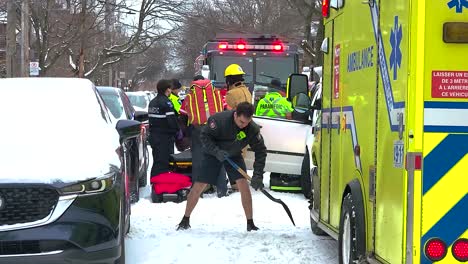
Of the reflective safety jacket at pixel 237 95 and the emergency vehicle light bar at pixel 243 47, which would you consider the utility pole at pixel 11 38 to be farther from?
the reflective safety jacket at pixel 237 95

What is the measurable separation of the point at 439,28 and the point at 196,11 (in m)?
36.5

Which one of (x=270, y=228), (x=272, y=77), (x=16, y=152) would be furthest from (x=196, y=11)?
(x=16, y=152)

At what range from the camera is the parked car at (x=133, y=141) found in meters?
9.00

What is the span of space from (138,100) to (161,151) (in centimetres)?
1565

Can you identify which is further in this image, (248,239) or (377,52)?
(248,239)

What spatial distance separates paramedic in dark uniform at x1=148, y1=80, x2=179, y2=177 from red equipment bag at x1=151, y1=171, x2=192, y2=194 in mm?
397

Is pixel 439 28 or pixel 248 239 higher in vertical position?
pixel 439 28

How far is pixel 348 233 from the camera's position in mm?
5062

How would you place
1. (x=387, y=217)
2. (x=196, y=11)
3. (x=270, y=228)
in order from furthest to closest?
1. (x=196, y=11)
2. (x=270, y=228)
3. (x=387, y=217)

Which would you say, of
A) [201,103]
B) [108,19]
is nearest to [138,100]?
[108,19]

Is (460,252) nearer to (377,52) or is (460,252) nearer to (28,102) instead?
(377,52)

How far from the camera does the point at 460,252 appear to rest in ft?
12.1

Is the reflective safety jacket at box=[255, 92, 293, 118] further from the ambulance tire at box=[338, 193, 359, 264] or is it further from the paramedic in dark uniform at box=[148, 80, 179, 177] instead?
the ambulance tire at box=[338, 193, 359, 264]

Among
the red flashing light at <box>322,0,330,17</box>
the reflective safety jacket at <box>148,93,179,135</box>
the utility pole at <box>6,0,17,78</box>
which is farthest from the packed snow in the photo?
the utility pole at <box>6,0,17,78</box>
